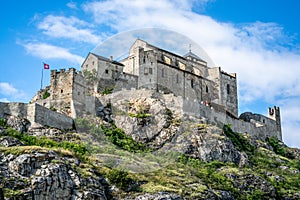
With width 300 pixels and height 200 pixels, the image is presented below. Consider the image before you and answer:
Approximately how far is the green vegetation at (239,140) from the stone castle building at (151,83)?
1639 millimetres

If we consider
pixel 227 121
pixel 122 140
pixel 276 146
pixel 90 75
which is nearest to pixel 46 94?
pixel 90 75

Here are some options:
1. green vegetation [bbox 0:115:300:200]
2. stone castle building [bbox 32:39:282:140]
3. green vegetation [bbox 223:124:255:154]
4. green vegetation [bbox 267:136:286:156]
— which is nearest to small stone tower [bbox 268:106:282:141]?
stone castle building [bbox 32:39:282:140]

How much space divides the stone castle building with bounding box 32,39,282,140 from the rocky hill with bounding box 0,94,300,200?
8.64 feet

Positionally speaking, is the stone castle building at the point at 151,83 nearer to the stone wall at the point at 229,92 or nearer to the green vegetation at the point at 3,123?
the stone wall at the point at 229,92

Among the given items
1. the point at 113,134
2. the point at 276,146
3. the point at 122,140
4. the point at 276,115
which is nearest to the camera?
the point at 122,140

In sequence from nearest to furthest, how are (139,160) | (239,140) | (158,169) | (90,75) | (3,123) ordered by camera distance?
(158,169) → (3,123) → (139,160) → (239,140) → (90,75)

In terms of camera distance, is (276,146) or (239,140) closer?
(239,140)

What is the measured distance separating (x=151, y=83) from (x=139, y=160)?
56.5 feet

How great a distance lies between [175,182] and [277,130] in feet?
121

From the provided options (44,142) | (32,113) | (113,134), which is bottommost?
(44,142)

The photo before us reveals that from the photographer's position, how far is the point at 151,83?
64.6 m

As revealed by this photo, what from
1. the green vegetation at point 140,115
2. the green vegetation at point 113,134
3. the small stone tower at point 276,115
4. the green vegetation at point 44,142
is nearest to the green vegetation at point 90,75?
the green vegetation at point 140,115

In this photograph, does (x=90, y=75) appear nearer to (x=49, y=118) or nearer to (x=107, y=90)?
(x=107, y=90)

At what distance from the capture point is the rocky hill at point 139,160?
39969mm
